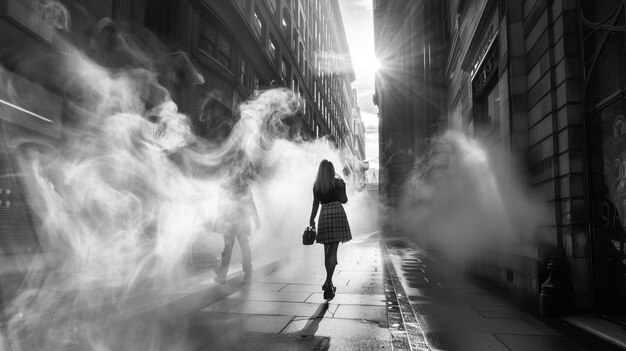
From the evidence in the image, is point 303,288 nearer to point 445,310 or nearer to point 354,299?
point 354,299

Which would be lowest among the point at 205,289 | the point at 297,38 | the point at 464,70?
the point at 205,289

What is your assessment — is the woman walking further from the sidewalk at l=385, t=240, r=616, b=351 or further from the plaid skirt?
the sidewalk at l=385, t=240, r=616, b=351

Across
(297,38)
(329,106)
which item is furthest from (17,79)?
(329,106)

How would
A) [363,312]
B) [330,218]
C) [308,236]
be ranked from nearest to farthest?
[363,312] → [308,236] → [330,218]

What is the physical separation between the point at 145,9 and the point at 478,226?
10.1 metres

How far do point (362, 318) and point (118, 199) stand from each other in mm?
6038

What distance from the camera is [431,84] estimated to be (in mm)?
16734

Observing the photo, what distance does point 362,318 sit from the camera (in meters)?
4.54

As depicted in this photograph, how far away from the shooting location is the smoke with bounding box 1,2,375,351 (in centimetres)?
433

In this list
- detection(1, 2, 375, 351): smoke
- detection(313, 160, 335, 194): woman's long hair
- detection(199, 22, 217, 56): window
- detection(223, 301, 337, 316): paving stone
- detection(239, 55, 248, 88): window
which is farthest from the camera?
detection(239, 55, 248, 88): window

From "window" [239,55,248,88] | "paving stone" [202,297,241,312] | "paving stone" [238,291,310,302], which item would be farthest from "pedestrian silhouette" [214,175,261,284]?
"window" [239,55,248,88]

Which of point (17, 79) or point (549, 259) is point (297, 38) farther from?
point (549, 259)

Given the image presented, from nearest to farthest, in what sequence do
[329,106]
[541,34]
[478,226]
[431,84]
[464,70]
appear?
[541,34] < [478,226] < [464,70] < [431,84] < [329,106]

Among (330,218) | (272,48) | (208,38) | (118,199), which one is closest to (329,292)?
(330,218)
